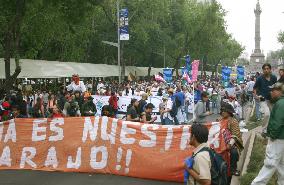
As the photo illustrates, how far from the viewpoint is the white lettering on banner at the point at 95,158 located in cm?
1053

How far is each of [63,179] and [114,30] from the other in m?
39.3

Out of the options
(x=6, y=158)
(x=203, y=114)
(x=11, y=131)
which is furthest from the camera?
(x=203, y=114)

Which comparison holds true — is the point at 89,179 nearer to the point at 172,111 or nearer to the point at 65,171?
the point at 65,171

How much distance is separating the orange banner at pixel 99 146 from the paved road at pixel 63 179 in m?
0.24

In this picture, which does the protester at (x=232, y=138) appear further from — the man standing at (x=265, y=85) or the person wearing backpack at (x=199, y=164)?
the person wearing backpack at (x=199, y=164)

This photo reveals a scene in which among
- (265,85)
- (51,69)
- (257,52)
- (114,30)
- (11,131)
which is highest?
(257,52)

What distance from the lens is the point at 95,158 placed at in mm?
10570

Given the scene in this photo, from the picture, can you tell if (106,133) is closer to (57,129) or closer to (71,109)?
(57,129)

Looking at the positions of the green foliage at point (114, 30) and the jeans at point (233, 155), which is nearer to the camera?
the jeans at point (233, 155)

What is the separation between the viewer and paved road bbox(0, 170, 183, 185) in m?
9.71

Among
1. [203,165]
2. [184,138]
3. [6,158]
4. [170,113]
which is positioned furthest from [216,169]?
[170,113]

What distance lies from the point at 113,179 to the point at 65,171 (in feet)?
4.28

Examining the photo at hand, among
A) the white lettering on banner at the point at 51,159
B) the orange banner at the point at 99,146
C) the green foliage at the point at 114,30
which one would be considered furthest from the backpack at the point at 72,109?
the white lettering on banner at the point at 51,159

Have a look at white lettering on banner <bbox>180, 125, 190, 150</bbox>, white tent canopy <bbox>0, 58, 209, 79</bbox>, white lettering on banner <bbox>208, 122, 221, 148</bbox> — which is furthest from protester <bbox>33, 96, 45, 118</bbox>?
white lettering on banner <bbox>208, 122, 221, 148</bbox>
